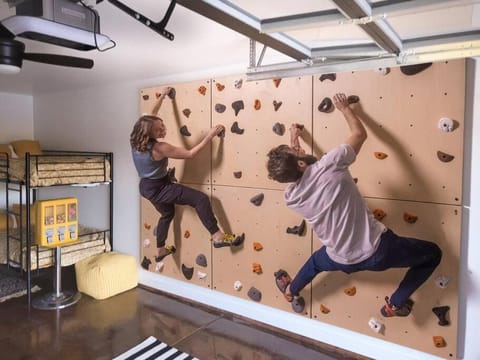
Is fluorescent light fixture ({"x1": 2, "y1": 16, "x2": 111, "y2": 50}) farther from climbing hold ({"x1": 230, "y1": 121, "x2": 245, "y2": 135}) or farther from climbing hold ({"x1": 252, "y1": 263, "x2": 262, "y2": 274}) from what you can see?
climbing hold ({"x1": 252, "y1": 263, "x2": 262, "y2": 274})

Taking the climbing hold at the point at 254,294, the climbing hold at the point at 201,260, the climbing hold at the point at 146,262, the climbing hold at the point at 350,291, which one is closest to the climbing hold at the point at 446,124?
the climbing hold at the point at 350,291

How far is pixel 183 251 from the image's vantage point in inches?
140

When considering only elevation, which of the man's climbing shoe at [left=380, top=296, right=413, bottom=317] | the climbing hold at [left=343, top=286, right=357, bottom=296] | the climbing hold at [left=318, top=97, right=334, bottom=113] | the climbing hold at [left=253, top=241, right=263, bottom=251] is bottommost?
the man's climbing shoe at [left=380, top=296, right=413, bottom=317]

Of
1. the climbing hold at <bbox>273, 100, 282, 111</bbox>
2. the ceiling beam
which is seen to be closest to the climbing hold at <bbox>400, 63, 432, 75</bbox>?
the ceiling beam

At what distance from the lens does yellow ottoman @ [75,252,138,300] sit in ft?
12.2

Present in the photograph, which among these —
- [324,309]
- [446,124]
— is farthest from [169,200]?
[446,124]

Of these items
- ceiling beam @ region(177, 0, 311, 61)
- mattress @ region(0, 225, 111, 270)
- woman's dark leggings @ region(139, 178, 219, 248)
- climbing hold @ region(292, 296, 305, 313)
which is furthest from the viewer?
mattress @ region(0, 225, 111, 270)

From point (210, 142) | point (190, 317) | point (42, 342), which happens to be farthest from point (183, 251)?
point (42, 342)

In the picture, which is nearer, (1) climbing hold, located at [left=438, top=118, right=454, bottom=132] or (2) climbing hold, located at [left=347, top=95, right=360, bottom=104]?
(1) climbing hold, located at [left=438, top=118, right=454, bottom=132]

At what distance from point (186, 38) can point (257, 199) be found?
132 cm

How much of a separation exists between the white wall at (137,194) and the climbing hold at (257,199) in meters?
0.87

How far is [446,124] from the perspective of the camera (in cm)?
221

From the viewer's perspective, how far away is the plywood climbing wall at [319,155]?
2270 millimetres

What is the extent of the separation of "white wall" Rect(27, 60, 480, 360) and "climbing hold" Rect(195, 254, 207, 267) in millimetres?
255
